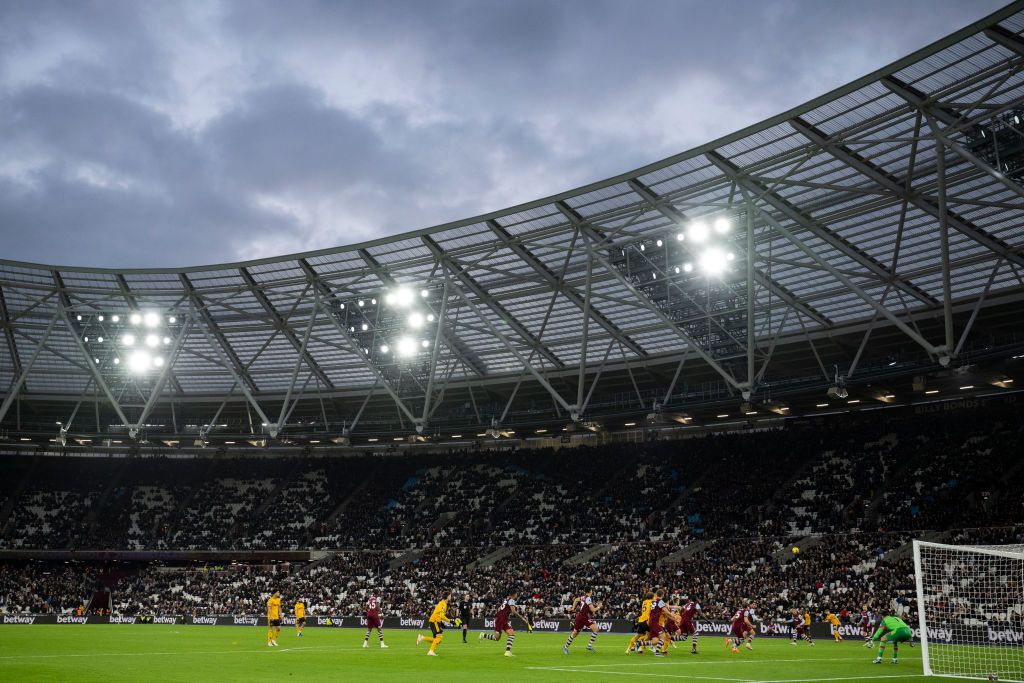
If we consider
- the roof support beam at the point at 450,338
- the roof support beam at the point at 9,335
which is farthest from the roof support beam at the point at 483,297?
the roof support beam at the point at 9,335

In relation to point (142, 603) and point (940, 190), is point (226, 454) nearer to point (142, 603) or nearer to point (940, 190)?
point (142, 603)

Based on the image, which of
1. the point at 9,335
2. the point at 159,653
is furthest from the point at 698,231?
the point at 9,335

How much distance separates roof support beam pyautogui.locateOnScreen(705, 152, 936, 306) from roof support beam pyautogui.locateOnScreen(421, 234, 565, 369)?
580 inches

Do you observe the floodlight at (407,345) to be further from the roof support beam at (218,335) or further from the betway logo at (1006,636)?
the betway logo at (1006,636)

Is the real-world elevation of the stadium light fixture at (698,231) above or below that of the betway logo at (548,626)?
above

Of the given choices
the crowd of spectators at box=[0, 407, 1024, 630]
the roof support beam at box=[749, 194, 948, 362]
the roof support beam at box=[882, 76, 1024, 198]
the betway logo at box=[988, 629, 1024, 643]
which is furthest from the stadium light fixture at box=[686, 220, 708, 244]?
the betway logo at box=[988, 629, 1024, 643]

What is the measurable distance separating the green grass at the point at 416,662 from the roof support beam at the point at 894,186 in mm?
16660

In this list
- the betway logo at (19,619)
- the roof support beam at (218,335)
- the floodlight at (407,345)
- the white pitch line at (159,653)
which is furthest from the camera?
the betway logo at (19,619)

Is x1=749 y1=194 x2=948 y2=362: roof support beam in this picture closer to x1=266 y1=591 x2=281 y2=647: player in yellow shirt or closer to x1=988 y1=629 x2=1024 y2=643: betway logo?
x1=988 y1=629 x2=1024 y2=643: betway logo

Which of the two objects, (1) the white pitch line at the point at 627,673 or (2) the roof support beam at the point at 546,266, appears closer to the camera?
(1) the white pitch line at the point at 627,673

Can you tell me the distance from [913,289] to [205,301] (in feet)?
132

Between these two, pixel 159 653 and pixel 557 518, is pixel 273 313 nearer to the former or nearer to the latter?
pixel 557 518

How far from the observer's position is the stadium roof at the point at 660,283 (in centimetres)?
3228

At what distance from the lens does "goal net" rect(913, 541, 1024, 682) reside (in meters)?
31.3
